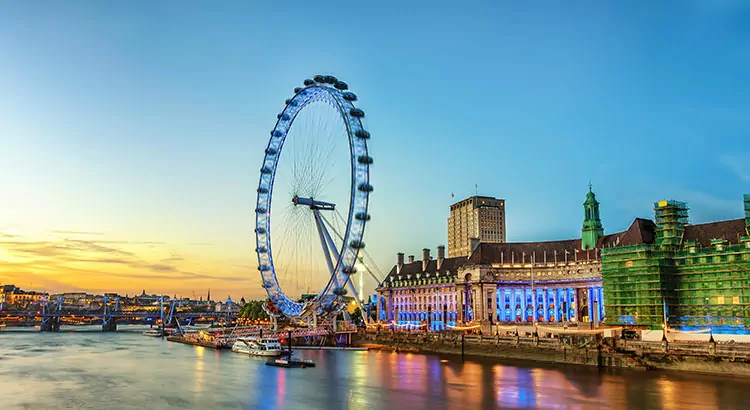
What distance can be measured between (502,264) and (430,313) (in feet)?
78.9

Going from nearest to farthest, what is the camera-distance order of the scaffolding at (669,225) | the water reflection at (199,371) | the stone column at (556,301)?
the water reflection at (199,371), the scaffolding at (669,225), the stone column at (556,301)

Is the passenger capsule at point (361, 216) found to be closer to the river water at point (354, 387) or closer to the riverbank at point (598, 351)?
the river water at point (354, 387)

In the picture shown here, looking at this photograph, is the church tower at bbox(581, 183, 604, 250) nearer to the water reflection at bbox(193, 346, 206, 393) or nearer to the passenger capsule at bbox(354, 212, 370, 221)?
the passenger capsule at bbox(354, 212, 370, 221)

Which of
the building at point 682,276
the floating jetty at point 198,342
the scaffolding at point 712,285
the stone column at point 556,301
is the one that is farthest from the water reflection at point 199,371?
the stone column at point 556,301

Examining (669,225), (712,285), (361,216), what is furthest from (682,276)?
(361,216)

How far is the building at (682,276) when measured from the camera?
7594 cm

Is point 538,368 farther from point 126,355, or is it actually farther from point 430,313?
point 430,313

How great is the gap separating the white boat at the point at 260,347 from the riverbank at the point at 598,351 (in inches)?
752

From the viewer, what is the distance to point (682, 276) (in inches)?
3236

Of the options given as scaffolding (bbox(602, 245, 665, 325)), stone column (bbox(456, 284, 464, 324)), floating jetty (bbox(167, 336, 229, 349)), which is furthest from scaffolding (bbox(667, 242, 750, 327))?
floating jetty (bbox(167, 336, 229, 349))

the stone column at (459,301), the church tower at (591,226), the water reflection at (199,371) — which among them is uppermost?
the church tower at (591,226)

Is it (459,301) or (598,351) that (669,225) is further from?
(459,301)

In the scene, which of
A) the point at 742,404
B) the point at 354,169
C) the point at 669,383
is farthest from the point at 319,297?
the point at 742,404

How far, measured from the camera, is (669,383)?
53844 millimetres
